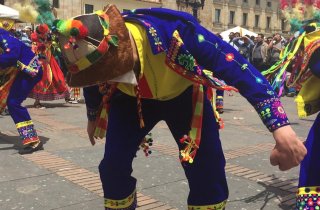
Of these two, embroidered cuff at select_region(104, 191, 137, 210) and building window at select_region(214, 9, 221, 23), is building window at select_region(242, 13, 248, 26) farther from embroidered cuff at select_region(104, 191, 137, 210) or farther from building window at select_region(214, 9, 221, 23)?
embroidered cuff at select_region(104, 191, 137, 210)

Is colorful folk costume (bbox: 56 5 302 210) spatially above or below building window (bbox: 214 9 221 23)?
above

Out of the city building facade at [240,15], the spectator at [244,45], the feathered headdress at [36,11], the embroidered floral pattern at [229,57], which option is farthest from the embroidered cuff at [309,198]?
the city building facade at [240,15]

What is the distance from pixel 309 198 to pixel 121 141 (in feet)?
3.34

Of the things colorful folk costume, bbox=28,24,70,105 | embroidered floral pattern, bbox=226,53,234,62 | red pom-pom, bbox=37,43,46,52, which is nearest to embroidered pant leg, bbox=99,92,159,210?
embroidered floral pattern, bbox=226,53,234,62

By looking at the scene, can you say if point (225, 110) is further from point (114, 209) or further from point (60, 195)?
point (114, 209)

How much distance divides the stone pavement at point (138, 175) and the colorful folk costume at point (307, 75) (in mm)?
1180

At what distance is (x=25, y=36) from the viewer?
508 inches

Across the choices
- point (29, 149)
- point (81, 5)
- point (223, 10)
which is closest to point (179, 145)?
point (29, 149)

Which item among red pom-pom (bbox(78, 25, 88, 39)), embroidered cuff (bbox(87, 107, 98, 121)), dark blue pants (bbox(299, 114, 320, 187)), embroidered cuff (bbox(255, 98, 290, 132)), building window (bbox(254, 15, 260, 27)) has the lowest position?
building window (bbox(254, 15, 260, 27))

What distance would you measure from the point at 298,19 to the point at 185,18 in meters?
1.27

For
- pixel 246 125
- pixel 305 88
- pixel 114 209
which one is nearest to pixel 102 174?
pixel 114 209

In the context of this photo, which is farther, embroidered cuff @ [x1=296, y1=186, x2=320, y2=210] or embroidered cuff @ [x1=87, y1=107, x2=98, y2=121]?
embroidered cuff @ [x1=87, y1=107, x2=98, y2=121]

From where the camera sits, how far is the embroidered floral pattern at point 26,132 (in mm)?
5258

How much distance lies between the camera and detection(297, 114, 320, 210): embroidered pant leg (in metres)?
2.24
